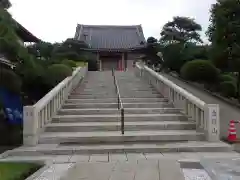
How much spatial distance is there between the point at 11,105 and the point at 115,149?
4180mm

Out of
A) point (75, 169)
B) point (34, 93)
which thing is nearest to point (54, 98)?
point (34, 93)

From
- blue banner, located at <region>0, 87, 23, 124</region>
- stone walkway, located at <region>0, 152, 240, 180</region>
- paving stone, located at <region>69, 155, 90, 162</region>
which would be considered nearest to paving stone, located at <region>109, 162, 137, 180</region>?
stone walkway, located at <region>0, 152, 240, 180</region>

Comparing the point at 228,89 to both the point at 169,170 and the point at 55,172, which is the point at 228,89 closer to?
the point at 169,170

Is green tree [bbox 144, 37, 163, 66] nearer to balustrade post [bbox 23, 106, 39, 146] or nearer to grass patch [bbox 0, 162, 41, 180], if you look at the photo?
balustrade post [bbox 23, 106, 39, 146]

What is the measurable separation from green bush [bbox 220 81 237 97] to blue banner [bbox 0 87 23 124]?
38.5 ft

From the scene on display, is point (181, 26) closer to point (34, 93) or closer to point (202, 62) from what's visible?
point (202, 62)

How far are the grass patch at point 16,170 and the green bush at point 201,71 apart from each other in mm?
15062

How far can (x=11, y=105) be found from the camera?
1189 cm

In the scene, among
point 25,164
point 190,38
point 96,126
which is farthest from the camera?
point 190,38

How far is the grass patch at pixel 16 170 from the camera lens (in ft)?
22.7

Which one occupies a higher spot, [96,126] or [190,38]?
[190,38]

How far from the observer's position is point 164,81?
1580 cm

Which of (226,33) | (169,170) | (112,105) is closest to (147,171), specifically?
(169,170)

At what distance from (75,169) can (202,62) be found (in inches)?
595
